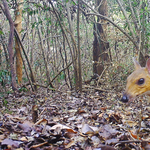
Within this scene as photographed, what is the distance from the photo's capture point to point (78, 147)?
1.88 meters

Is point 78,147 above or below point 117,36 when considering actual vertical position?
below

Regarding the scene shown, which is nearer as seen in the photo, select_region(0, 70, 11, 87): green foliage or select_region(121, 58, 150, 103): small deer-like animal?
select_region(121, 58, 150, 103): small deer-like animal

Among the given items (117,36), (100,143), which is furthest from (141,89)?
(117,36)

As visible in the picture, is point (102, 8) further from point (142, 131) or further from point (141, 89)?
point (142, 131)

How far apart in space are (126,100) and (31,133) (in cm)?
180

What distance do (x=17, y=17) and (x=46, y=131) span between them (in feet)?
21.6

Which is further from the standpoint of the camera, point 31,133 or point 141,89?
point 141,89

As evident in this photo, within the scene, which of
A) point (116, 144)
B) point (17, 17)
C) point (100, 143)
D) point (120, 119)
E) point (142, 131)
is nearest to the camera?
point (116, 144)

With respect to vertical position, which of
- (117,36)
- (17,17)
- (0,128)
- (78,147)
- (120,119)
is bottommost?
(120,119)

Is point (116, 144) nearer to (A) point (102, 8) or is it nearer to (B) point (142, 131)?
(B) point (142, 131)

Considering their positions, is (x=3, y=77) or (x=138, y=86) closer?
(x=138, y=86)

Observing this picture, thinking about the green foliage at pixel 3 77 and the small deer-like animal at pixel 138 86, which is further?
the green foliage at pixel 3 77

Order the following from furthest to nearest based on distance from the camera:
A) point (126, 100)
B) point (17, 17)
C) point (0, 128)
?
point (17, 17), point (126, 100), point (0, 128)

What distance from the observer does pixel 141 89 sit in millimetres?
3379
